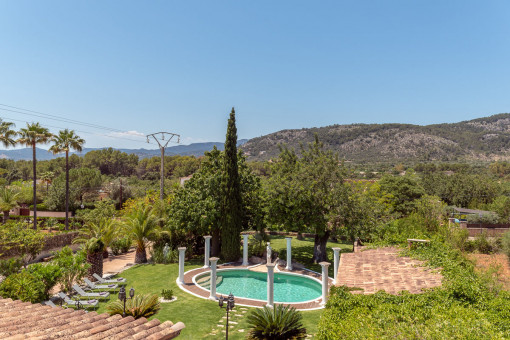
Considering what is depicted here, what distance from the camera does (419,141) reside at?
125438 millimetres

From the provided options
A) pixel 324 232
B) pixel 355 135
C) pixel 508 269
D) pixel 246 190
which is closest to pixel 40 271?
pixel 246 190

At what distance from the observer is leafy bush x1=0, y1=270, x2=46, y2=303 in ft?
40.8

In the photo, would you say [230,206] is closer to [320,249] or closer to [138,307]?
[320,249]

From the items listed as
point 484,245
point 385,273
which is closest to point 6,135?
point 385,273

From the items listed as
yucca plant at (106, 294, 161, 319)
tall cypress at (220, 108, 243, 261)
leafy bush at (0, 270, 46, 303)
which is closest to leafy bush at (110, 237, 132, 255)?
tall cypress at (220, 108, 243, 261)

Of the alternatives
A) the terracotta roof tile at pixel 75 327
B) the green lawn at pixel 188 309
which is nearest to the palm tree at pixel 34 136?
the green lawn at pixel 188 309

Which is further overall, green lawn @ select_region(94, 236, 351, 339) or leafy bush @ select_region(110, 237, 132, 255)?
leafy bush @ select_region(110, 237, 132, 255)

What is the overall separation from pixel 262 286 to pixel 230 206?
5.53 meters

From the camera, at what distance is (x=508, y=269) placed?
50.3ft

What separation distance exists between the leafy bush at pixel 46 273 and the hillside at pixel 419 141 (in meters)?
115

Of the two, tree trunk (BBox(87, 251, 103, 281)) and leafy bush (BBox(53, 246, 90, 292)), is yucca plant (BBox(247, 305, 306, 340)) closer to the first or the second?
leafy bush (BBox(53, 246, 90, 292))

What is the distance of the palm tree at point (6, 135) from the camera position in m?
27.2

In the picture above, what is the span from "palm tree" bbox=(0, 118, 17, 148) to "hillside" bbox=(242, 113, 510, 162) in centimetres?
10290

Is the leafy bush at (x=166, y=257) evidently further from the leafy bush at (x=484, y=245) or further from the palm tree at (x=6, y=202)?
the palm tree at (x=6, y=202)
